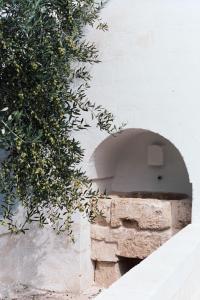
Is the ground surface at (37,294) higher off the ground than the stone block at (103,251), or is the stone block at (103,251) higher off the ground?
the stone block at (103,251)

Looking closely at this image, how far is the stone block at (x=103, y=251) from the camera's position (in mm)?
5508

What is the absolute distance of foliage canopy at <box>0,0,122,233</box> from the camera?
356 cm

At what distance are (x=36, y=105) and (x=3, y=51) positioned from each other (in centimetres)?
49

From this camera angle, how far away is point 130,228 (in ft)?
17.7

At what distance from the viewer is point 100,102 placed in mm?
5336

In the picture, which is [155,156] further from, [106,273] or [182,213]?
[106,273]

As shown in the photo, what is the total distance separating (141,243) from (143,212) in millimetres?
357

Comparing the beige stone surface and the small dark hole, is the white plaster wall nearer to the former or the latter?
the beige stone surface

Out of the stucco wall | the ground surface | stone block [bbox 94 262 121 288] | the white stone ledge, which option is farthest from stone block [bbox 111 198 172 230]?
the white stone ledge

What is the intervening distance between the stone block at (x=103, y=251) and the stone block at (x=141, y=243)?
77 millimetres

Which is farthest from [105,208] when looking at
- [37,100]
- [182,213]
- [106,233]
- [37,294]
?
[37,100]

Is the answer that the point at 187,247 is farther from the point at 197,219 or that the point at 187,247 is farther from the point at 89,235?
the point at 89,235

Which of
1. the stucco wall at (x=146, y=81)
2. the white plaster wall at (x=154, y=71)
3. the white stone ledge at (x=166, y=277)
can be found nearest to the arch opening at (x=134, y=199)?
the stucco wall at (x=146, y=81)

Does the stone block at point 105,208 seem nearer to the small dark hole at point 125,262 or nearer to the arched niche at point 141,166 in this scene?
the arched niche at point 141,166
